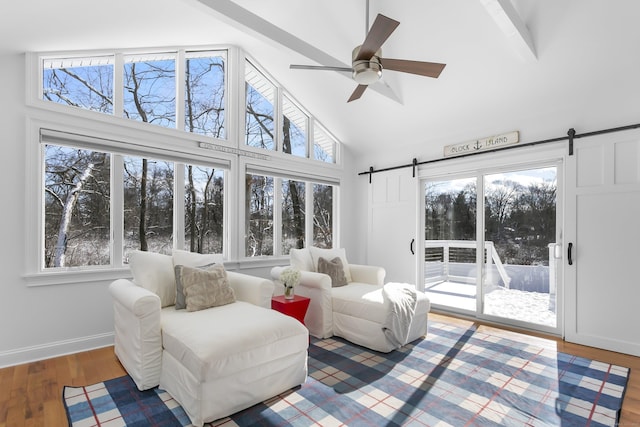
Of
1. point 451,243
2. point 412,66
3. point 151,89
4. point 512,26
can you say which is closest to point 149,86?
point 151,89

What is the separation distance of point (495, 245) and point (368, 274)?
1.56 meters

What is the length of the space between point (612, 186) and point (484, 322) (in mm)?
1950

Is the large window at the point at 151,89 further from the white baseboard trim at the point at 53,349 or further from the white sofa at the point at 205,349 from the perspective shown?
the white baseboard trim at the point at 53,349

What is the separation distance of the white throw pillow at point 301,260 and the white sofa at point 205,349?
113 cm

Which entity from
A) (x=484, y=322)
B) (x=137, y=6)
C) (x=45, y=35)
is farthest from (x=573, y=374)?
(x=45, y=35)

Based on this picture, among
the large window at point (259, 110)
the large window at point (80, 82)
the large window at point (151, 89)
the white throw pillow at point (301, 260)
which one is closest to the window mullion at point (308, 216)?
the large window at point (259, 110)

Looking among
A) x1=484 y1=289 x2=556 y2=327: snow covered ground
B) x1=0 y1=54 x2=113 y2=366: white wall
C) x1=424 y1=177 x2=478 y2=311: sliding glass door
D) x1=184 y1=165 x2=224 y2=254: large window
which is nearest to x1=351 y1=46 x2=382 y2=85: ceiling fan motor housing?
x1=184 y1=165 x2=224 y2=254: large window

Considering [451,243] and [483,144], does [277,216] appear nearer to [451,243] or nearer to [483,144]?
[451,243]

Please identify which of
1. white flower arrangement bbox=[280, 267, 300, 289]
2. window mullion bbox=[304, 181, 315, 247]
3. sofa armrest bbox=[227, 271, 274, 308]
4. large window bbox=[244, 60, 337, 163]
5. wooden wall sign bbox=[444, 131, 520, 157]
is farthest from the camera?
window mullion bbox=[304, 181, 315, 247]

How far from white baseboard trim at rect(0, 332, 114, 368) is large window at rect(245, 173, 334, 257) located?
1731 mm

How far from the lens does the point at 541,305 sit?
12.2 feet

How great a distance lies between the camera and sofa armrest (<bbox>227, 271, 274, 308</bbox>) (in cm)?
285

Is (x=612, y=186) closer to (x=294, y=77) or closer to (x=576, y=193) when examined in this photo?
(x=576, y=193)

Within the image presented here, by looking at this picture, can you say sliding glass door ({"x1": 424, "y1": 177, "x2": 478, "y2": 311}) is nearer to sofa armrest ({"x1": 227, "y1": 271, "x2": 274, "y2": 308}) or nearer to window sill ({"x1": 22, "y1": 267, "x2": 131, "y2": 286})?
sofa armrest ({"x1": 227, "y1": 271, "x2": 274, "y2": 308})
